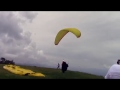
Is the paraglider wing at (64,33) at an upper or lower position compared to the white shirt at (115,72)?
upper

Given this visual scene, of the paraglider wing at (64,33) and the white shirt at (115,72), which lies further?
the paraglider wing at (64,33)

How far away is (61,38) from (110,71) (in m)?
12.8

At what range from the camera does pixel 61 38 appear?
18.2 meters

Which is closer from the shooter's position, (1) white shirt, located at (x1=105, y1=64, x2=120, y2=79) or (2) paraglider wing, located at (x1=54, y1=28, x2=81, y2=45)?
(1) white shirt, located at (x1=105, y1=64, x2=120, y2=79)

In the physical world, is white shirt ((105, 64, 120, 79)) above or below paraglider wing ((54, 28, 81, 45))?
below

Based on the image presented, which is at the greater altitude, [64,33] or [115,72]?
[64,33]

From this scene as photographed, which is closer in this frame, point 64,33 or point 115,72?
point 115,72
